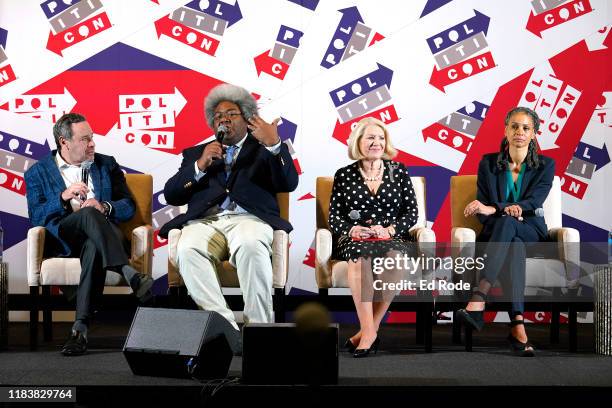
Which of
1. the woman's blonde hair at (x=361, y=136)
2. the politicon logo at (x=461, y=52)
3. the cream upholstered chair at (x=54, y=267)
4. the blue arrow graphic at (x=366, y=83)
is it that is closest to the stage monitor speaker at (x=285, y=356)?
the cream upholstered chair at (x=54, y=267)

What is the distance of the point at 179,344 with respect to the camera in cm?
312

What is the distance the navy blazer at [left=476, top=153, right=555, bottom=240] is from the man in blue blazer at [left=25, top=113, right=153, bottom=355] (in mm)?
1745

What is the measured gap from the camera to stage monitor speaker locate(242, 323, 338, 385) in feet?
9.98

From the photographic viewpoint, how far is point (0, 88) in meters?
5.27

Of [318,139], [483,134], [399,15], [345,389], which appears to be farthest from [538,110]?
[345,389]

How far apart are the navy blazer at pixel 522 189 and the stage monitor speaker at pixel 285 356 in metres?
1.45

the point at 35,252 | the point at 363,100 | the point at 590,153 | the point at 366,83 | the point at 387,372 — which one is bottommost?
the point at 387,372

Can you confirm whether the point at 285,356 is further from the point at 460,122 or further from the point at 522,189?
the point at 460,122

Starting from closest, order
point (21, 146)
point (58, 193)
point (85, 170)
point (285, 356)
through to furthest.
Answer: point (285, 356), point (58, 193), point (85, 170), point (21, 146)

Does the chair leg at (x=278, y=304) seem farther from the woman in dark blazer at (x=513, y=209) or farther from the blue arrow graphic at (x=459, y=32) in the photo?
the blue arrow graphic at (x=459, y=32)

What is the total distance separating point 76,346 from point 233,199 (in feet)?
3.45

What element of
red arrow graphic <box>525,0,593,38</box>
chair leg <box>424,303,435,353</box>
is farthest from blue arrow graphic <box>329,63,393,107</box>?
chair leg <box>424,303,435,353</box>

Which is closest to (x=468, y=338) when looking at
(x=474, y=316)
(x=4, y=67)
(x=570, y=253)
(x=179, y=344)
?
(x=474, y=316)

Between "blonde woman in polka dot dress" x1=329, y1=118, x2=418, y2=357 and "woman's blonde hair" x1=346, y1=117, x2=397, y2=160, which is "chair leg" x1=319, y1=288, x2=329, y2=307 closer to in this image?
"blonde woman in polka dot dress" x1=329, y1=118, x2=418, y2=357
